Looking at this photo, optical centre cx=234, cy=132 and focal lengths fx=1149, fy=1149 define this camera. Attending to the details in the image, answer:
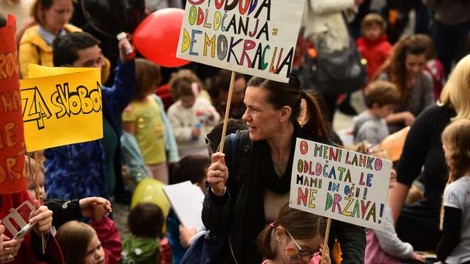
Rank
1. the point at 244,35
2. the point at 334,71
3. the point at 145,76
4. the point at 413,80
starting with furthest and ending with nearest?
the point at 334,71, the point at 413,80, the point at 145,76, the point at 244,35

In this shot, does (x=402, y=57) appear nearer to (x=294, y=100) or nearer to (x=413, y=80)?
(x=413, y=80)

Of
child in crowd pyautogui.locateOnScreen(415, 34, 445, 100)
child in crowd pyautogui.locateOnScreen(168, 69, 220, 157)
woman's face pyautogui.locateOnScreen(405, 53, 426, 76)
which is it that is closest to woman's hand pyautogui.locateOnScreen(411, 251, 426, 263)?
child in crowd pyautogui.locateOnScreen(168, 69, 220, 157)

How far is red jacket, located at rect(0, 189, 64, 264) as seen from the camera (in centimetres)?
521

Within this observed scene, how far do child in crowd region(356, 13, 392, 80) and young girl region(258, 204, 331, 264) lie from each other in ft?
23.4

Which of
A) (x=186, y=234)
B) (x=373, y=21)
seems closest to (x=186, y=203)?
(x=186, y=234)

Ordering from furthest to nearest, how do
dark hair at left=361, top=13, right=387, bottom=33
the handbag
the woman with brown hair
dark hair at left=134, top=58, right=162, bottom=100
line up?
dark hair at left=361, top=13, right=387, bottom=33 < the handbag < the woman with brown hair < dark hair at left=134, top=58, right=162, bottom=100

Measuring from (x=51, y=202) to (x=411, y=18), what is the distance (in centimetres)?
1024

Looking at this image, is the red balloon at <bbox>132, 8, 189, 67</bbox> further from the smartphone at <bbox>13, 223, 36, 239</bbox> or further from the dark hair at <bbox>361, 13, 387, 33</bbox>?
the dark hair at <bbox>361, 13, 387, 33</bbox>

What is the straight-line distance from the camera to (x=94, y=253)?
18.9ft

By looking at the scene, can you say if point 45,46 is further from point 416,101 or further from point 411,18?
point 411,18

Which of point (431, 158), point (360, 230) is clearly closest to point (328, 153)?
point (360, 230)

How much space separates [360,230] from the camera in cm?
537

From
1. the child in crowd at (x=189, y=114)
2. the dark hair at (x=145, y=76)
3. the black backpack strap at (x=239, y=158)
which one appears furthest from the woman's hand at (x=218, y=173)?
the child in crowd at (x=189, y=114)

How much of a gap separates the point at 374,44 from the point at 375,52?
90 millimetres
